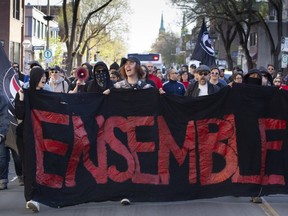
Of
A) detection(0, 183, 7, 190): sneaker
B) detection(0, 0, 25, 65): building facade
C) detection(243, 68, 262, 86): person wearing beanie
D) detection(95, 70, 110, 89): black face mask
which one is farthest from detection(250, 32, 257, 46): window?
detection(0, 183, 7, 190): sneaker

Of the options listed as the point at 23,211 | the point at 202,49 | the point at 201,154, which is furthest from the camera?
the point at 202,49

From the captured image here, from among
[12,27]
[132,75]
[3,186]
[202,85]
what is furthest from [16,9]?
[132,75]

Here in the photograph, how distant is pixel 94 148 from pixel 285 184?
2587 millimetres

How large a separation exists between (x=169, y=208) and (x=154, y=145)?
843 mm

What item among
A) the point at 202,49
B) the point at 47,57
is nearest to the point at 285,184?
the point at 202,49

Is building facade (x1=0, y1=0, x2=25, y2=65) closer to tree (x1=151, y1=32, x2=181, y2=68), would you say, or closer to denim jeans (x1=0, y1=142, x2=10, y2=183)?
denim jeans (x1=0, y1=142, x2=10, y2=183)

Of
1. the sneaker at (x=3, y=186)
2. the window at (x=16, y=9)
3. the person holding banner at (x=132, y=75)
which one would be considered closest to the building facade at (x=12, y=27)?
the window at (x=16, y=9)

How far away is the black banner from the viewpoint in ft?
25.9

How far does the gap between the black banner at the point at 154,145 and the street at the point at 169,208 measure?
0.12 metres

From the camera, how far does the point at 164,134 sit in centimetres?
827

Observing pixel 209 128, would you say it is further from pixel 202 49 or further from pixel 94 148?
pixel 202 49

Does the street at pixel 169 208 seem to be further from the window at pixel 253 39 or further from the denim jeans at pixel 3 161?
the window at pixel 253 39

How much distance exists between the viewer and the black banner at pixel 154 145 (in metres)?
7.89

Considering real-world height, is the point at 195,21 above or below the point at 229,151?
above
